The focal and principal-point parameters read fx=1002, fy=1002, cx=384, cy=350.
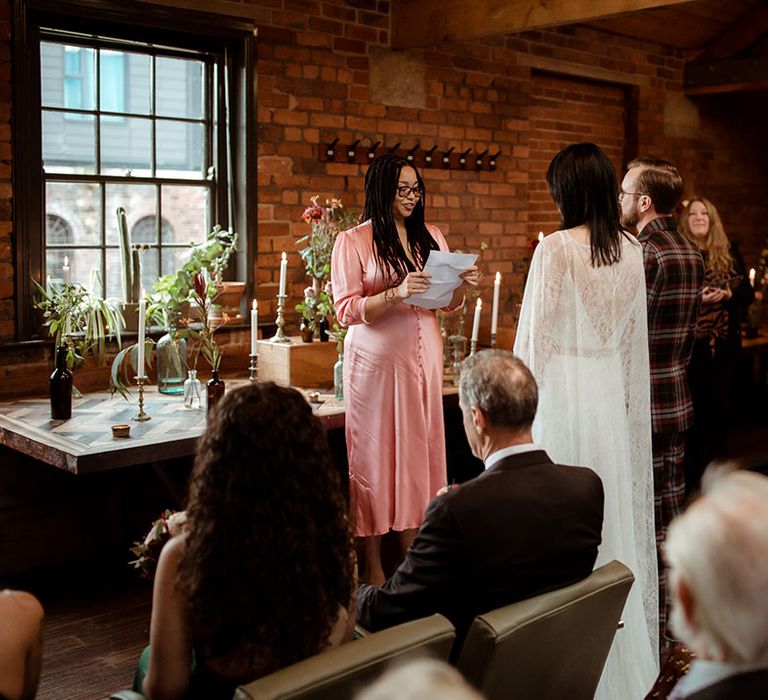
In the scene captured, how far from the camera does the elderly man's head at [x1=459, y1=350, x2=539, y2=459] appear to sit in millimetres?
2240

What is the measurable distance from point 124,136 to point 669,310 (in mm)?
2710

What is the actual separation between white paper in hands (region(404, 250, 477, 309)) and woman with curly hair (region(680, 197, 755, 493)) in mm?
1735

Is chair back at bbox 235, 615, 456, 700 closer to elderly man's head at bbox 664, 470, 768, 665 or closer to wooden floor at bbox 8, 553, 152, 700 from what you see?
elderly man's head at bbox 664, 470, 768, 665

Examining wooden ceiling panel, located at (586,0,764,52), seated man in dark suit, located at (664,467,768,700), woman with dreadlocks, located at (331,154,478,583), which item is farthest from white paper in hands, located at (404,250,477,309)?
wooden ceiling panel, located at (586,0,764,52)

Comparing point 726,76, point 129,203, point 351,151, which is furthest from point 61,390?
point 726,76

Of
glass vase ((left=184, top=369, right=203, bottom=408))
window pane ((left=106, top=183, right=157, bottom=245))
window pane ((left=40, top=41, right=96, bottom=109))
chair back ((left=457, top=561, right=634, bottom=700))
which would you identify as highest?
window pane ((left=40, top=41, right=96, bottom=109))

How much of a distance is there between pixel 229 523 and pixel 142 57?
353 centimetres

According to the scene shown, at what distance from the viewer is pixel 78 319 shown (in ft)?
13.3

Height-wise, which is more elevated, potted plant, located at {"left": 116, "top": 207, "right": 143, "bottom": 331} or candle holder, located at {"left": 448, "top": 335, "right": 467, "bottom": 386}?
potted plant, located at {"left": 116, "top": 207, "right": 143, "bottom": 331}

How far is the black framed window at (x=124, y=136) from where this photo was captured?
428cm

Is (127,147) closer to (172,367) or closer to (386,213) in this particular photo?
(172,367)

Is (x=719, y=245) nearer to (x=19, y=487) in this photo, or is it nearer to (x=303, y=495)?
(x=19, y=487)

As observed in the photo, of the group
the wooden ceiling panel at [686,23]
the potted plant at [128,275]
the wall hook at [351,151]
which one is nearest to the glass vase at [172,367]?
the potted plant at [128,275]

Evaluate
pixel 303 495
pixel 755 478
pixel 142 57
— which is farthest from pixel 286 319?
pixel 755 478
